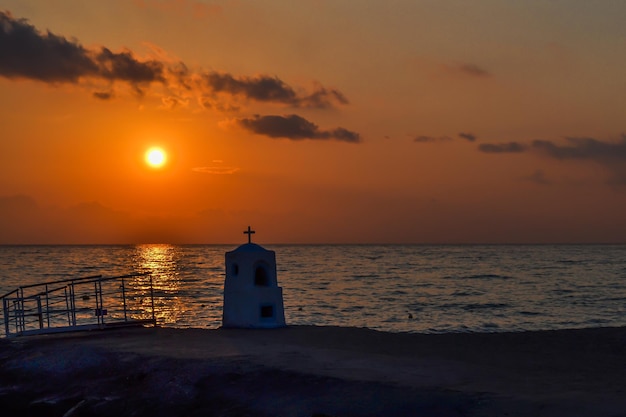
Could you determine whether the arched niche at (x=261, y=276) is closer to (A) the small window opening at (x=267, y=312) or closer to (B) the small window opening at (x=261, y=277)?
(B) the small window opening at (x=261, y=277)

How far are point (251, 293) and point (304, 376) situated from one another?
940 cm

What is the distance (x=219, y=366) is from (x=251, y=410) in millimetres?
2655

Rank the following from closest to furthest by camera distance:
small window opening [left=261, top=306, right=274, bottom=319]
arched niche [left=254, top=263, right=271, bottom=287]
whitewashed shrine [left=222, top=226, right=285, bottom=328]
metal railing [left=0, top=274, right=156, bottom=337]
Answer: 1. whitewashed shrine [left=222, top=226, right=285, bottom=328]
2. small window opening [left=261, top=306, right=274, bottom=319]
3. arched niche [left=254, top=263, right=271, bottom=287]
4. metal railing [left=0, top=274, right=156, bottom=337]

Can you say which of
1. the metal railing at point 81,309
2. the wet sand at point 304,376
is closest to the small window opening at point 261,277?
the wet sand at point 304,376

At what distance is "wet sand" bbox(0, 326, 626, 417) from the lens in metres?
13.1

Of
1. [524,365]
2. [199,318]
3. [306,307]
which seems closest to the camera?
[524,365]

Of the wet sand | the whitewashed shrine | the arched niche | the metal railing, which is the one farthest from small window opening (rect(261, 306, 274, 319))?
the metal railing

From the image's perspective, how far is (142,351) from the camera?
1852 cm

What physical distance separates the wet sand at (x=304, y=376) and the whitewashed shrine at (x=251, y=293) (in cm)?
230

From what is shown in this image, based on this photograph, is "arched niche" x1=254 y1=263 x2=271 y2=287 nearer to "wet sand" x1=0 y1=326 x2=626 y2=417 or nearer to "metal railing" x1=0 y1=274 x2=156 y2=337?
"wet sand" x1=0 y1=326 x2=626 y2=417

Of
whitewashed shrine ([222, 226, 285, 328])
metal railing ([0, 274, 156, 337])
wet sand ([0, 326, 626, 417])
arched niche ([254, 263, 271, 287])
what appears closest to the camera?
wet sand ([0, 326, 626, 417])

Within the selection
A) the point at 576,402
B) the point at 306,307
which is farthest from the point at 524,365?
the point at 306,307

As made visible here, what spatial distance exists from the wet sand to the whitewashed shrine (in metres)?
2.30

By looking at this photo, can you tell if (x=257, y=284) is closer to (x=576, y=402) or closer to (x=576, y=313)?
(x=576, y=402)
